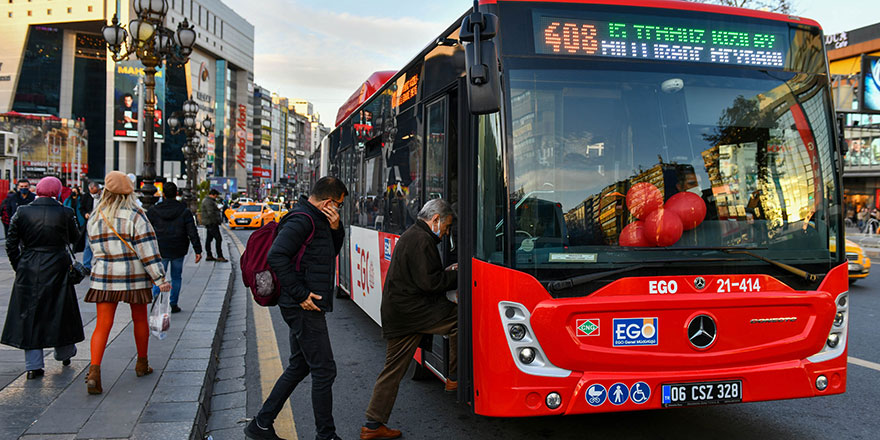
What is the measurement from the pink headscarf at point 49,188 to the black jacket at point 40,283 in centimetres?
5

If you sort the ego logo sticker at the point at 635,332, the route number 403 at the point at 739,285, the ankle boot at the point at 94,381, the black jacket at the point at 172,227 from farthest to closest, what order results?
the black jacket at the point at 172,227
the ankle boot at the point at 94,381
the route number 403 at the point at 739,285
the ego logo sticker at the point at 635,332

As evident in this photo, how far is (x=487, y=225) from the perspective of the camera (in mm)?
4035

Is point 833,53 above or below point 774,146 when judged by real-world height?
above

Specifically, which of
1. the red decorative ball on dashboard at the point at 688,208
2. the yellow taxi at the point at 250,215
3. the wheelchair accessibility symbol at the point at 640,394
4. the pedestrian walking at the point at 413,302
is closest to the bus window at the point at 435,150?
the pedestrian walking at the point at 413,302

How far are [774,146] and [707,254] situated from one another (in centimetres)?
85

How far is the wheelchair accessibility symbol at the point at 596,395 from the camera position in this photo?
12.6 feet

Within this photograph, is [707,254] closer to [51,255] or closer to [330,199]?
[330,199]

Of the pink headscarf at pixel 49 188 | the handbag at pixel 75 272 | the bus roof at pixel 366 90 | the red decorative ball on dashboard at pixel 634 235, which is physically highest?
the bus roof at pixel 366 90

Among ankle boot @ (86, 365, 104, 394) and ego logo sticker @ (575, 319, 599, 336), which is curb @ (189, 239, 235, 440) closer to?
ankle boot @ (86, 365, 104, 394)

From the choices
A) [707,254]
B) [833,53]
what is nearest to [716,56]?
[707,254]

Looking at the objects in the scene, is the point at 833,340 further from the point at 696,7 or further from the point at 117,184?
the point at 117,184

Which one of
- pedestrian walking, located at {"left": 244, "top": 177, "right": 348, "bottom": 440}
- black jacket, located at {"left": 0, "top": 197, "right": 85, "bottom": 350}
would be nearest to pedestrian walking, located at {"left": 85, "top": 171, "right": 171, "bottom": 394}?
black jacket, located at {"left": 0, "top": 197, "right": 85, "bottom": 350}

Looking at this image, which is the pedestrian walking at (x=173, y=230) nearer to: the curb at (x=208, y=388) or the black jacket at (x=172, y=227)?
the black jacket at (x=172, y=227)

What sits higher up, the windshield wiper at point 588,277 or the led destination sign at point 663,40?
the led destination sign at point 663,40
